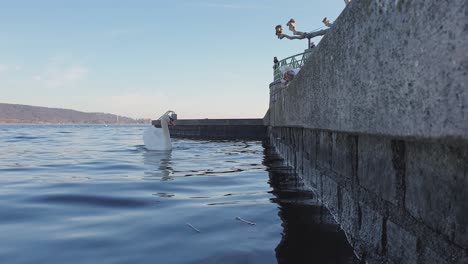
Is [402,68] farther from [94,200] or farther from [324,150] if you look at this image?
[94,200]

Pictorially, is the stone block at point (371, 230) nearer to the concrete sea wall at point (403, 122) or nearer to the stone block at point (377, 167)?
the concrete sea wall at point (403, 122)

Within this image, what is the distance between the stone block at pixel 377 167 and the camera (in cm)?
208

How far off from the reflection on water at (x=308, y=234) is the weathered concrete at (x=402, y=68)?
1197mm

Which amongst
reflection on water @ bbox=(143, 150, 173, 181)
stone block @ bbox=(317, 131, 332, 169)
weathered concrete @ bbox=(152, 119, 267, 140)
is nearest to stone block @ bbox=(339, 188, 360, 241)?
stone block @ bbox=(317, 131, 332, 169)

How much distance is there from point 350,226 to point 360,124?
127cm

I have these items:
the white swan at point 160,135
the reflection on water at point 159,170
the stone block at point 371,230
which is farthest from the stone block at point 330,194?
the white swan at point 160,135

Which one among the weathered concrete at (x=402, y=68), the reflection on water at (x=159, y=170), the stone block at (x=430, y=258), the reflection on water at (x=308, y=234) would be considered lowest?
the reflection on water at (x=308, y=234)

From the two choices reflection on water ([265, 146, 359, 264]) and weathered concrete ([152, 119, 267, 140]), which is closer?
reflection on water ([265, 146, 359, 264])

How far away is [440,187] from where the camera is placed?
153 centimetres

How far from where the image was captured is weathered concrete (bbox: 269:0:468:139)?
1251 mm

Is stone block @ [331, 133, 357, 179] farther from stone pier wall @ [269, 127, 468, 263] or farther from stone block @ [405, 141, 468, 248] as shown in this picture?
stone block @ [405, 141, 468, 248]

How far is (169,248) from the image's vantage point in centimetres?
336

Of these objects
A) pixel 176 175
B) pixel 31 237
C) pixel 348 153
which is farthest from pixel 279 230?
A: pixel 176 175

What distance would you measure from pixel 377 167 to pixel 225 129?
26.3 metres
